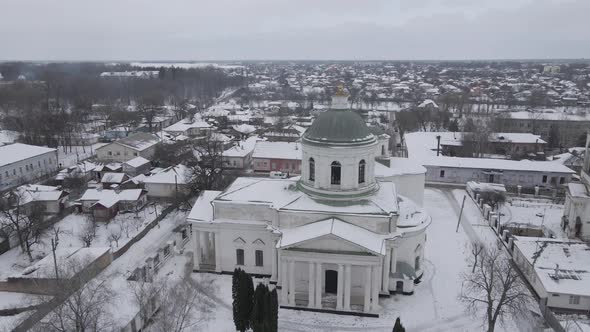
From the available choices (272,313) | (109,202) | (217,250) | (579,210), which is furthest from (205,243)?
(579,210)

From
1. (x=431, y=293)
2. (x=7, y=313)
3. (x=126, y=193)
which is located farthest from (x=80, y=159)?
(x=431, y=293)

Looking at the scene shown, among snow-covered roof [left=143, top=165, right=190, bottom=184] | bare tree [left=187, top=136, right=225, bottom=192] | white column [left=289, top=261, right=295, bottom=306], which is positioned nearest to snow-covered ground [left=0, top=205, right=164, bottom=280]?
snow-covered roof [left=143, top=165, right=190, bottom=184]

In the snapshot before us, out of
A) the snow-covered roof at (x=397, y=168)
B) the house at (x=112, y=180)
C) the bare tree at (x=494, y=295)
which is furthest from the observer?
the house at (x=112, y=180)

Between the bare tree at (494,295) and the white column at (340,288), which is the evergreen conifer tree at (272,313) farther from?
the bare tree at (494,295)

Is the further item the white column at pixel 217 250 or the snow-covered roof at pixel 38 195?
the snow-covered roof at pixel 38 195

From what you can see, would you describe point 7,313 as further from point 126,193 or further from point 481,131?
point 481,131

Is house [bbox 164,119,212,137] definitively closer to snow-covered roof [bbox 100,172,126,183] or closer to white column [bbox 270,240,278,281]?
snow-covered roof [bbox 100,172,126,183]

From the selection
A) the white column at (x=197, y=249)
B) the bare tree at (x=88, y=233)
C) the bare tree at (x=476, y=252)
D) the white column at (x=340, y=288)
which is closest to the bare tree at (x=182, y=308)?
the white column at (x=197, y=249)
